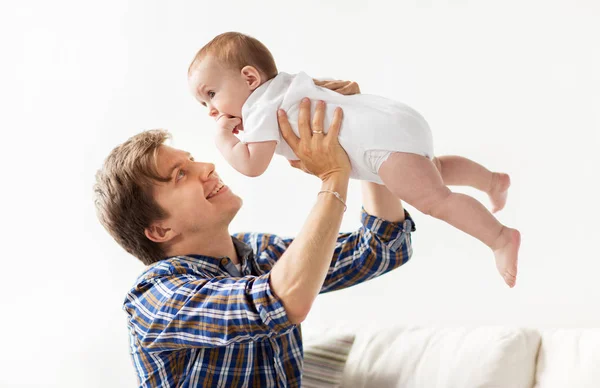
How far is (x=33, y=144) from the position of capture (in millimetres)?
3578

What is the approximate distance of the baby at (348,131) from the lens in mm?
1521

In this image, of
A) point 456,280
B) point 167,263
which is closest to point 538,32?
point 456,280

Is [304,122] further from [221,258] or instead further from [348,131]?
[221,258]

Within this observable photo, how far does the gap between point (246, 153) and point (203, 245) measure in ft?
1.58

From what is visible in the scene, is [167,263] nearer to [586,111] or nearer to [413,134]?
[413,134]

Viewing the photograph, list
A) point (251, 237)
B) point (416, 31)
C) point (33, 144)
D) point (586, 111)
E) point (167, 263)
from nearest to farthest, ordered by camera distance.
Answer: point (167, 263), point (586, 111), point (251, 237), point (416, 31), point (33, 144)

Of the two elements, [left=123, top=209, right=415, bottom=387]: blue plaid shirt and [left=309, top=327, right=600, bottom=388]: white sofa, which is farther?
[left=309, top=327, right=600, bottom=388]: white sofa

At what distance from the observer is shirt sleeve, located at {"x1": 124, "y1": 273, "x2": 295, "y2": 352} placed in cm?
152

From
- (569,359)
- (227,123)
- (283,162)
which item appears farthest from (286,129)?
(283,162)

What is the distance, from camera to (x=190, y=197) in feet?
6.21

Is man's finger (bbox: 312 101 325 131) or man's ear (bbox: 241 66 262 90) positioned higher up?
man's ear (bbox: 241 66 262 90)

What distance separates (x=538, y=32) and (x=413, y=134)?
948 millimetres

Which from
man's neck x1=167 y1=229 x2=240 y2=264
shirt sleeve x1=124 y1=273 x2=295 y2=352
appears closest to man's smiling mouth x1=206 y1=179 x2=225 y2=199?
man's neck x1=167 y1=229 x2=240 y2=264

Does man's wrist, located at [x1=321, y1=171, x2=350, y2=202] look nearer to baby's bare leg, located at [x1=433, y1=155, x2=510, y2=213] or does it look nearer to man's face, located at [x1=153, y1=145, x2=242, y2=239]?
baby's bare leg, located at [x1=433, y1=155, x2=510, y2=213]
